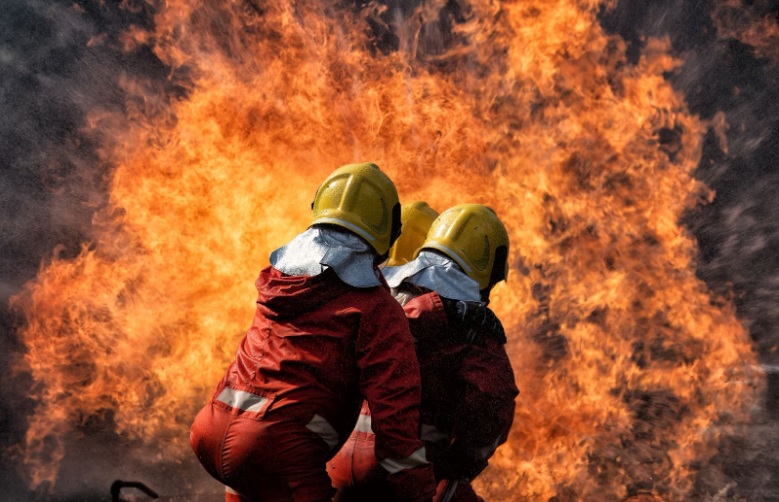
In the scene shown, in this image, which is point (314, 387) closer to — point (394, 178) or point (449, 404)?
point (449, 404)

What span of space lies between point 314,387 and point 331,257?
638mm

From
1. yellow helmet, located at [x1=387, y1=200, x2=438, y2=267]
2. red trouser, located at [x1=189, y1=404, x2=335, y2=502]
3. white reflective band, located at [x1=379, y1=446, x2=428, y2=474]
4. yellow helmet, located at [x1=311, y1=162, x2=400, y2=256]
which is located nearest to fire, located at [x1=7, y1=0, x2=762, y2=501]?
yellow helmet, located at [x1=387, y1=200, x2=438, y2=267]

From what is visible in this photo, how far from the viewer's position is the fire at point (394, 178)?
23.1 feet

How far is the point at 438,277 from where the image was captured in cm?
364

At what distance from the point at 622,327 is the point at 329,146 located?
412 centimetres

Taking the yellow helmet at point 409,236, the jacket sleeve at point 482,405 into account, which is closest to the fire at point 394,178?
the yellow helmet at point 409,236

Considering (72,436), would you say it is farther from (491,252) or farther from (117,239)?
(491,252)

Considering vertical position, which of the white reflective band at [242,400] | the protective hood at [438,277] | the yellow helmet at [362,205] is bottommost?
the white reflective band at [242,400]

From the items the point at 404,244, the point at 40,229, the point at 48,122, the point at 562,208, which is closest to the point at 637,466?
the point at 562,208

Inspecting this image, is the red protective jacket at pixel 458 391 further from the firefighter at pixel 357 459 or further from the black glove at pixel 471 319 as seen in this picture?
the firefighter at pixel 357 459

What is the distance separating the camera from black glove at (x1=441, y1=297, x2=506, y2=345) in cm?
337

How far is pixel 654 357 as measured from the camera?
6.84 m

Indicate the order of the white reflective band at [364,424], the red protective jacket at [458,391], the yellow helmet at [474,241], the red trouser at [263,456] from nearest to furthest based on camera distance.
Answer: the red trouser at [263,456] → the red protective jacket at [458,391] → the white reflective band at [364,424] → the yellow helmet at [474,241]

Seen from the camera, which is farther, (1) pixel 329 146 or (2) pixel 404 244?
(1) pixel 329 146
